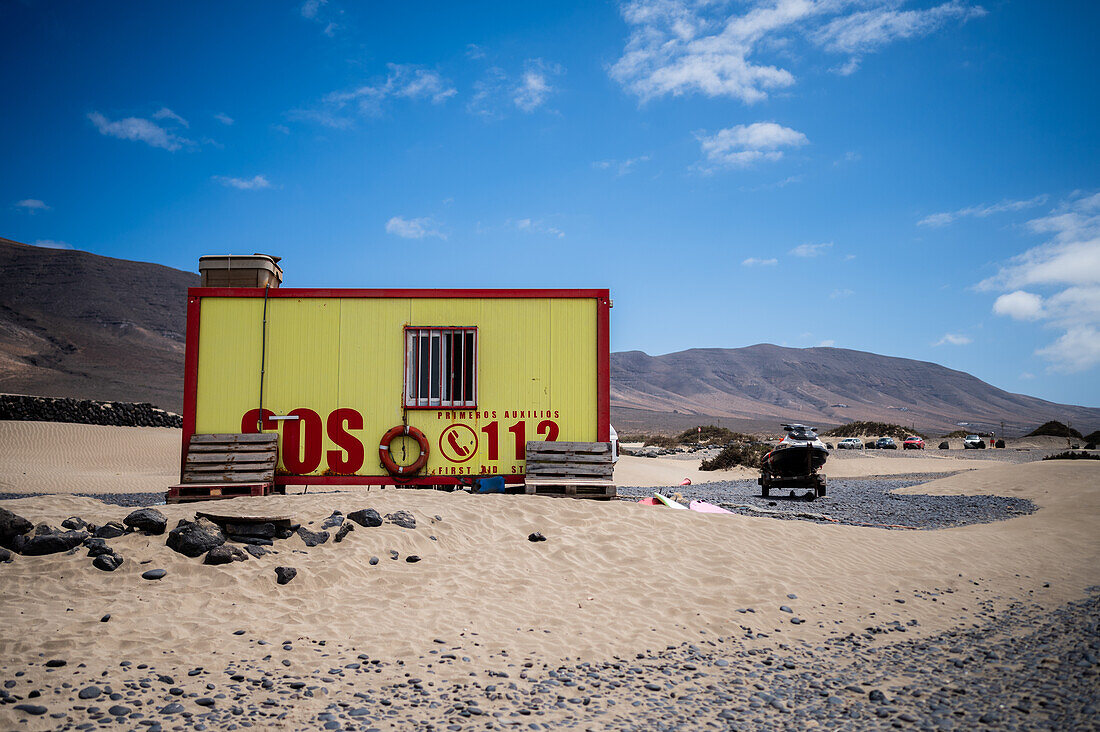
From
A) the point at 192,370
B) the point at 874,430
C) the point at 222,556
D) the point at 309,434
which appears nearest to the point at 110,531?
the point at 222,556

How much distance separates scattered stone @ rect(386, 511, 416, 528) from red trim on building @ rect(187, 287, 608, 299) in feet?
14.6

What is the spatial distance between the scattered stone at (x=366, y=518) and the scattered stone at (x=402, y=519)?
19 centimetres

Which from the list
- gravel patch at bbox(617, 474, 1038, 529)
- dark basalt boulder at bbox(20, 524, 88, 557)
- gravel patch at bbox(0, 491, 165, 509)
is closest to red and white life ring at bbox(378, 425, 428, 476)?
dark basalt boulder at bbox(20, 524, 88, 557)

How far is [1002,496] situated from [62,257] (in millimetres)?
134717

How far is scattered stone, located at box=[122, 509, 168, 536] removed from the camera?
316 inches

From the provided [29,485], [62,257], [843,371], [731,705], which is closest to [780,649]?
[731,705]

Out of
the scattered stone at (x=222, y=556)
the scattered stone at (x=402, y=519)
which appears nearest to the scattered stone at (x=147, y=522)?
the scattered stone at (x=222, y=556)

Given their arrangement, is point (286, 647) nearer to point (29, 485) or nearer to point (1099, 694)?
point (1099, 694)

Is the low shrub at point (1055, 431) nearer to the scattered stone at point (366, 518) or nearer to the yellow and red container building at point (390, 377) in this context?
the yellow and red container building at point (390, 377)

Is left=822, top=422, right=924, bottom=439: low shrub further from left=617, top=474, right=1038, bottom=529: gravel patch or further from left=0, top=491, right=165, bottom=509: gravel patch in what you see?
left=0, top=491, right=165, bottom=509: gravel patch

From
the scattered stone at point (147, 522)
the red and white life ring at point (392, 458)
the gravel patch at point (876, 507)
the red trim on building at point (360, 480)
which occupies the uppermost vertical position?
the red and white life ring at point (392, 458)

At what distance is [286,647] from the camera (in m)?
5.81

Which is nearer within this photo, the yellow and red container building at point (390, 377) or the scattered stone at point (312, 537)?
the scattered stone at point (312, 537)

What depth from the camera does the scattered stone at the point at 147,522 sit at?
802 centimetres
